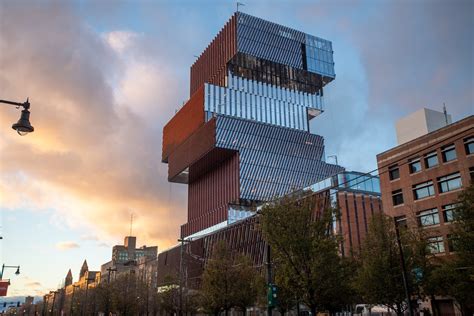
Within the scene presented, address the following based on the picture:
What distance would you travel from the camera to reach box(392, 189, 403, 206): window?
188ft

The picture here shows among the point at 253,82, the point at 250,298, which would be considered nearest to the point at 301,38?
the point at 253,82

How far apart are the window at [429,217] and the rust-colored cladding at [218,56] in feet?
394

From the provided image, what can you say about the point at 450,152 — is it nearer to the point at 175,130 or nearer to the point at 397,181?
the point at 397,181

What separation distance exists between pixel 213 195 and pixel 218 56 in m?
54.7

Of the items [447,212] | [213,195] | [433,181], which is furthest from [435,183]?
[213,195]

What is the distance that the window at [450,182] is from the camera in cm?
4982

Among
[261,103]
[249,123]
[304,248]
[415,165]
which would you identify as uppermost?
[261,103]

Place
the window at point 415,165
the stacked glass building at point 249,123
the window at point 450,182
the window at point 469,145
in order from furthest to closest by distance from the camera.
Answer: the stacked glass building at point 249,123 → the window at point 415,165 → the window at point 450,182 → the window at point 469,145

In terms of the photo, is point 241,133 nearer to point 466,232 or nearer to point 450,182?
point 450,182

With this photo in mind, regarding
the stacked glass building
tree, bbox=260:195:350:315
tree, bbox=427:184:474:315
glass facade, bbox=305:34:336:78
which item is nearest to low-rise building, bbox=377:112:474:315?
tree, bbox=427:184:474:315

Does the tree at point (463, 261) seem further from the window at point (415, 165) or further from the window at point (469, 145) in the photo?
the window at point (415, 165)

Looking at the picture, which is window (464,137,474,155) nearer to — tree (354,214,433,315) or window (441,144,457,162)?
window (441,144,457,162)

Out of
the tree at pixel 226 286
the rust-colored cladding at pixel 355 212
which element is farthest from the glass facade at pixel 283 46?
the tree at pixel 226 286

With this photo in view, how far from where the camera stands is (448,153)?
169 ft
